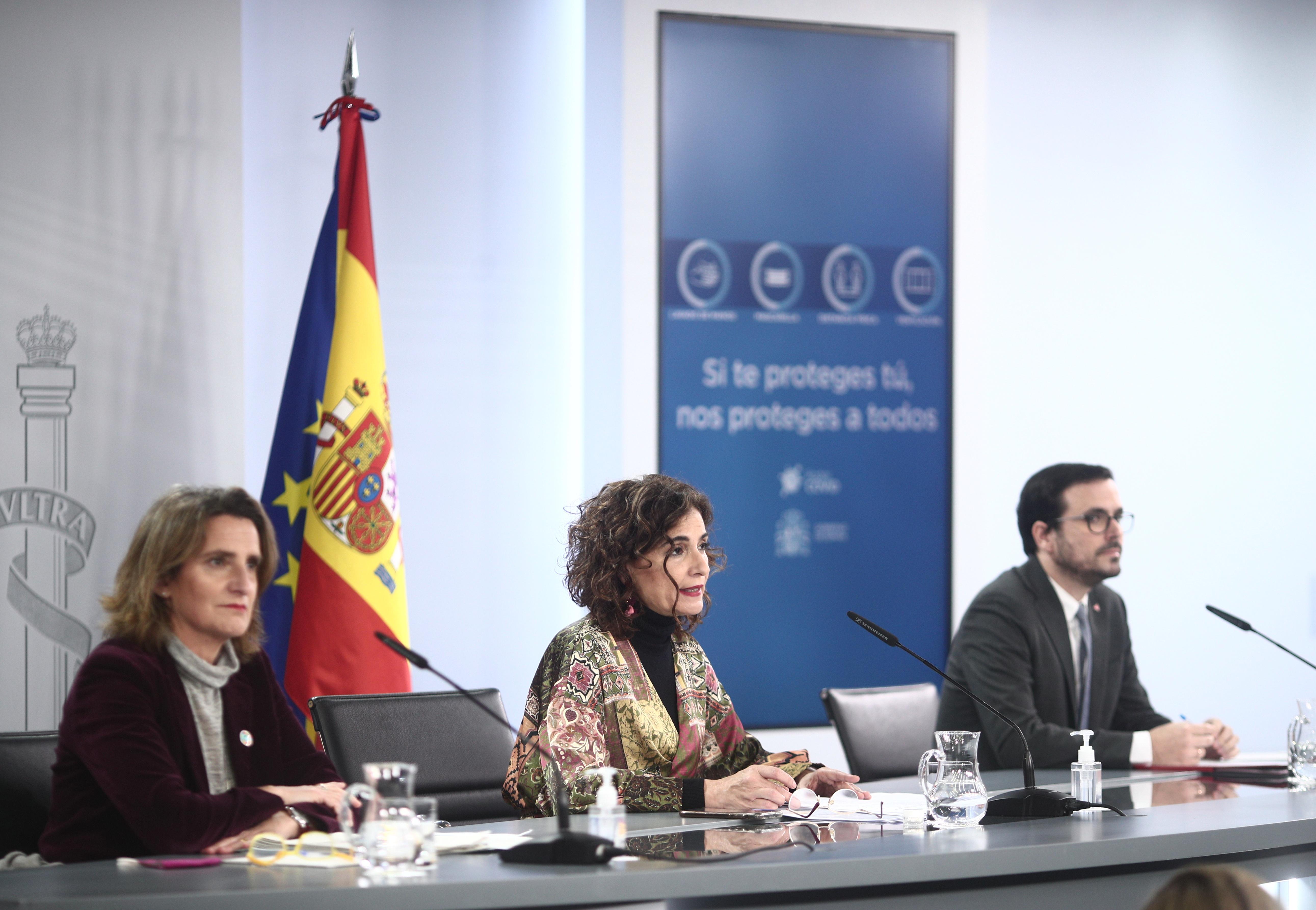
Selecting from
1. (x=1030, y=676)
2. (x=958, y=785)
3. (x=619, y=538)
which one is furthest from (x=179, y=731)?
(x=1030, y=676)

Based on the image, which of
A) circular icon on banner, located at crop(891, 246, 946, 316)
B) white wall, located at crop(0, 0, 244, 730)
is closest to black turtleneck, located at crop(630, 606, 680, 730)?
white wall, located at crop(0, 0, 244, 730)

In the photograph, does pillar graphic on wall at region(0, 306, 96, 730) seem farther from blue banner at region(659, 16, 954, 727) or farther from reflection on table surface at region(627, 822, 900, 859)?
reflection on table surface at region(627, 822, 900, 859)

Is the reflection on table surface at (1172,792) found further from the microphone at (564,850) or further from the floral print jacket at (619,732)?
the microphone at (564,850)

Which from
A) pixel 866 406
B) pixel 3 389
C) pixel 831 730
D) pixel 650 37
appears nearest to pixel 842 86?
pixel 650 37

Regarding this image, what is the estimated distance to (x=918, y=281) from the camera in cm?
479

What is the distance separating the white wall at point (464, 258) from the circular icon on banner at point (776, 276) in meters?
0.62

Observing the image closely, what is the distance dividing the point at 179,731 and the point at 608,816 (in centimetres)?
80

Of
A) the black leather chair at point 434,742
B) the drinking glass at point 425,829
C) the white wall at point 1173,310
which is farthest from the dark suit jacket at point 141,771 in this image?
the white wall at point 1173,310

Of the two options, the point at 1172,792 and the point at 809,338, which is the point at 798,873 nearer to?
the point at 1172,792

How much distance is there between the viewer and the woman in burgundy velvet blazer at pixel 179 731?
212 centimetres

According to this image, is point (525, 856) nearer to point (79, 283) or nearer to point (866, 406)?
point (79, 283)

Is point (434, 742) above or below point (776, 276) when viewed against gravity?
below

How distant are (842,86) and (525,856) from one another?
11.4 ft

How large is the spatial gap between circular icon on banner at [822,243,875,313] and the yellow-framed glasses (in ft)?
10.1
